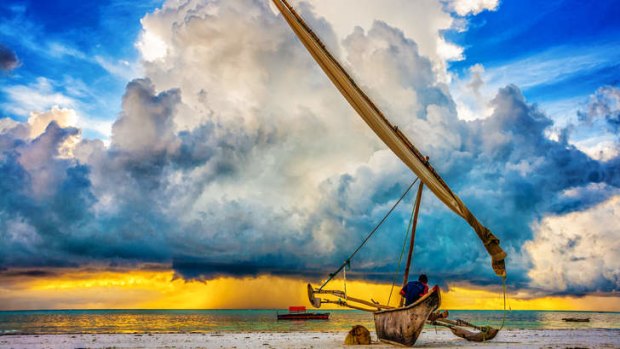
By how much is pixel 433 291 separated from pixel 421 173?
389 centimetres

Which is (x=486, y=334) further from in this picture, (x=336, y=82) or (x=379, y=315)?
(x=336, y=82)

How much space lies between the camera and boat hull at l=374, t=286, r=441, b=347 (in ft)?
48.2

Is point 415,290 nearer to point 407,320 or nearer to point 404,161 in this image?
point 407,320

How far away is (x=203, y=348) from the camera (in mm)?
18547

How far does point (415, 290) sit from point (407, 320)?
100 centimetres

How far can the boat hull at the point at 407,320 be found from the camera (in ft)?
48.2

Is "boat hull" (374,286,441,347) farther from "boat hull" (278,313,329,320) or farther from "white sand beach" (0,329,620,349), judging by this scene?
"boat hull" (278,313,329,320)

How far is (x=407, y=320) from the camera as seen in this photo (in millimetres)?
15578

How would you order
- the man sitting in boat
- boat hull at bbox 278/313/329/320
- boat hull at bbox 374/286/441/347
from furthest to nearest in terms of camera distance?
boat hull at bbox 278/313/329/320 < the man sitting in boat < boat hull at bbox 374/286/441/347

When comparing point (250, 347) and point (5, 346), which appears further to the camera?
point (5, 346)

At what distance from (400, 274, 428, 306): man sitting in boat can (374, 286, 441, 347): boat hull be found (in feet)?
1.68

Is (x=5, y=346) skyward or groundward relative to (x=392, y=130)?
groundward

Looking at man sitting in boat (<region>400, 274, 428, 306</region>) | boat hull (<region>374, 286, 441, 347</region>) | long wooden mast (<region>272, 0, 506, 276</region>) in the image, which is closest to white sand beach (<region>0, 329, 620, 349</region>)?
boat hull (<region>374, 286, 441, 347</region>)

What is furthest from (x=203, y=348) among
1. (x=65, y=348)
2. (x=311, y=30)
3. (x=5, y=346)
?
(x=311, y=30)
